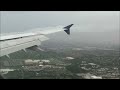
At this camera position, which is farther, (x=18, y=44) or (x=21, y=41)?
(x=21, y=41)

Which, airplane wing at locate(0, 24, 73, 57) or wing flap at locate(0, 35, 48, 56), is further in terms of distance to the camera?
airplane wing at locate(0, 24, 73, 57)

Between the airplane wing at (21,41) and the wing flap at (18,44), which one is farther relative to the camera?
the airplane wing at (21,41)
